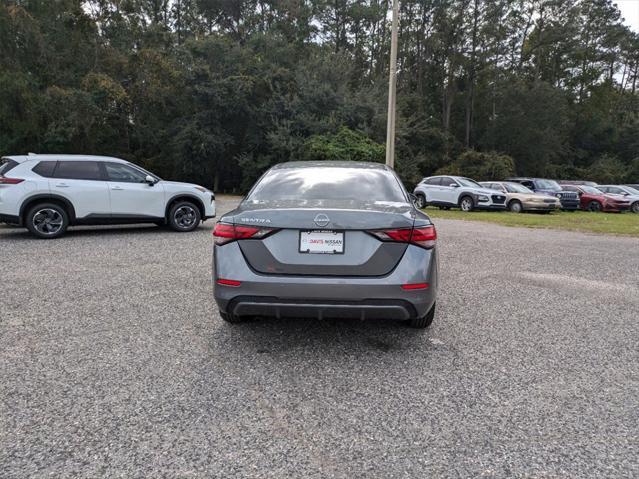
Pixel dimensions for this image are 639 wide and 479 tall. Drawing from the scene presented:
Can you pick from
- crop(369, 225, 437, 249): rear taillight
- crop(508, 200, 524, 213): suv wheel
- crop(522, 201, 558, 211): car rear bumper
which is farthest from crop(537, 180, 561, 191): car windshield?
crop(369, 225, 437, 249): rear taillight

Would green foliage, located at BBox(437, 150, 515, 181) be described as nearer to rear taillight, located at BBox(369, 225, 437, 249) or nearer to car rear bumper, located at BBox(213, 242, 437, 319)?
rear taillight, located at BBox(369, 225, 437, 249)

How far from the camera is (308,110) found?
2736 cm

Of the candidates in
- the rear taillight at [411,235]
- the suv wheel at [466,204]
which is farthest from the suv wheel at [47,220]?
the suv wheel at [466,204]

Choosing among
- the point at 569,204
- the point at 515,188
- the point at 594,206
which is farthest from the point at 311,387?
the point at 594,206

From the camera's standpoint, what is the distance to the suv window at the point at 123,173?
936cm

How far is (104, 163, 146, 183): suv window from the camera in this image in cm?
936

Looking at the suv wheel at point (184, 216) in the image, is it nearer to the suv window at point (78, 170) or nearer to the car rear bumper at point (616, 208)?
the suv window at point (78, 170)

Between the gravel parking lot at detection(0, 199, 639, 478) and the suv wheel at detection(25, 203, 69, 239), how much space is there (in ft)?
11.6

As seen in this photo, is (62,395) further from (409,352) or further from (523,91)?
(523,91)

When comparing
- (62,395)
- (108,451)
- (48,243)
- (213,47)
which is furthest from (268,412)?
(213,47)

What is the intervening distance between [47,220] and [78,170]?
1157mm

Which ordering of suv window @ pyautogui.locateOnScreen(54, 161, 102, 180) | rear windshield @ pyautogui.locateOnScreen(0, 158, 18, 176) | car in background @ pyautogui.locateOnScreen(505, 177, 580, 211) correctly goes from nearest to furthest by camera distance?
1. rear windshield @ pyautogui.locateOnScreen(0, 158, 18, 176)
2. suv window @ pyautogui.locateOnScreen(54, 161, 102, 180)
3. car in background @ pyautogui.locateOnScreen(505, 177, 580, 211)

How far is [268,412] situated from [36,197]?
8057mm

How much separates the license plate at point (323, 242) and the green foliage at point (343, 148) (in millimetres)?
20707
